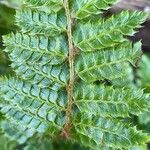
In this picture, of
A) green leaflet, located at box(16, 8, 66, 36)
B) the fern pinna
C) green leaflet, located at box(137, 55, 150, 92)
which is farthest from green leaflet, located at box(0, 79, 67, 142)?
green leaflet, located at box(137, 55, 150, 92)

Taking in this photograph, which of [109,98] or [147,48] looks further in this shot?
[147,48]

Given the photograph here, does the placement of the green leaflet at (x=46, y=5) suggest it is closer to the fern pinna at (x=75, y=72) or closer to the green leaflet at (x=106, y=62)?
the fern pinna at (x=75, y=72)

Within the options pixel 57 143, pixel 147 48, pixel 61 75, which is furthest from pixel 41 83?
pixel 147 48

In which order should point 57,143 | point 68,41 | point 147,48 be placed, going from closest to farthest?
point 68,41 < point 57,143 < point 147,48

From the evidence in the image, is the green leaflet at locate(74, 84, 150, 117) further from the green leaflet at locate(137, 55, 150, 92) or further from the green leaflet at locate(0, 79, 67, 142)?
the green leaflet at locate(137, 55, 150, 92)

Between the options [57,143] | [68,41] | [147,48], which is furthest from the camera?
[147,48]

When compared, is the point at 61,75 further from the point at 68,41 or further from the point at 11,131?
the point at 11,131

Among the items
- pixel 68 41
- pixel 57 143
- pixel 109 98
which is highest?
pixel 68 41

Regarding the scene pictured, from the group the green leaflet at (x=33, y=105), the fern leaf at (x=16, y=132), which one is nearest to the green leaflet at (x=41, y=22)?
the green leaflet at (x=33, y=105)
